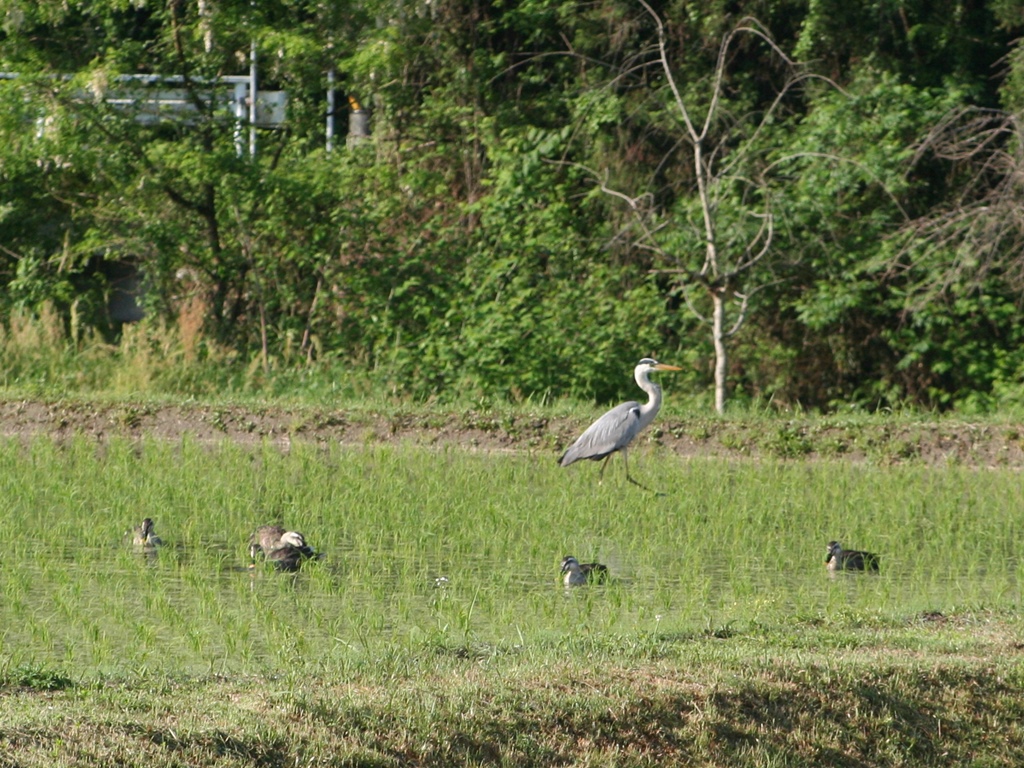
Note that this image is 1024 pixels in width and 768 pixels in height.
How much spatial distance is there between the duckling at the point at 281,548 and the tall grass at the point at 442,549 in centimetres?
13

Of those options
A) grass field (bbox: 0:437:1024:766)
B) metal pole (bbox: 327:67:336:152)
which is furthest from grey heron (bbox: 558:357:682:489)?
metal pole (bbox: 327:67:336:152)

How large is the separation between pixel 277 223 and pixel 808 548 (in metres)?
8.58

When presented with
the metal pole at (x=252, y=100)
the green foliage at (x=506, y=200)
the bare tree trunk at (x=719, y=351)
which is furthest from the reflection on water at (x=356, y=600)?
the metal pole at (x=252, y=100)

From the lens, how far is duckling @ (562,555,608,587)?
8.05 meters

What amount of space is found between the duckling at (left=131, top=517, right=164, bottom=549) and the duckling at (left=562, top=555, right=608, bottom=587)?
234 centimetres

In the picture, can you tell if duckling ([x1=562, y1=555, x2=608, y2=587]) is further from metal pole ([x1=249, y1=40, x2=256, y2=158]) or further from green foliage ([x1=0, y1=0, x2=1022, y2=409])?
metal pole ([x1=249, y1=40, x2=256, y2=158])

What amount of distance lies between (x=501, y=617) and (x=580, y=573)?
35.8 inches

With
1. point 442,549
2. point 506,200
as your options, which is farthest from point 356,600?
point 506,200

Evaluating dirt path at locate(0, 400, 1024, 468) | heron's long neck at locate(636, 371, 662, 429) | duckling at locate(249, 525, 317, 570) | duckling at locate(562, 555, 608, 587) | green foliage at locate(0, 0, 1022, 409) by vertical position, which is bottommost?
dirt path at locate(0, 400, 1024, 468)

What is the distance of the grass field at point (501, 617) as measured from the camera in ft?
17.7

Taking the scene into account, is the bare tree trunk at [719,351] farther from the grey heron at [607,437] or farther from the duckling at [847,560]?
the duckling at [847,560]

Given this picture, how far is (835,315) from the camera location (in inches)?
629

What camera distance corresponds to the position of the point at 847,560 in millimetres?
8703

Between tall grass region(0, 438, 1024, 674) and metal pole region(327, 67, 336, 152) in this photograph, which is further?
metal pole region(327, 67, 336, 152)
